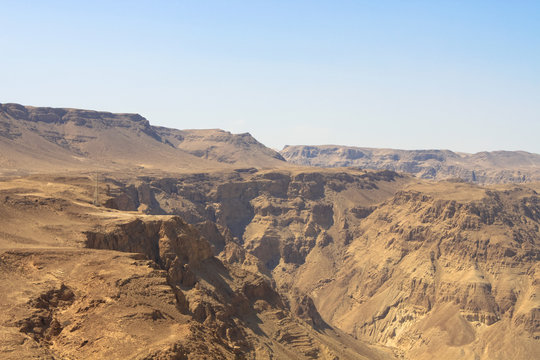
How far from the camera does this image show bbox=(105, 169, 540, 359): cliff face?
11562 centimetres

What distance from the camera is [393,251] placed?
488 ft

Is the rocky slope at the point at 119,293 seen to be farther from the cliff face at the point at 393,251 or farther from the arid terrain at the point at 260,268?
the cliff face at the point at 393,251

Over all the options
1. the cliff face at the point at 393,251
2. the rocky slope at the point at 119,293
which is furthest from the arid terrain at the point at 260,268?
the cliff face at the point at 393,251

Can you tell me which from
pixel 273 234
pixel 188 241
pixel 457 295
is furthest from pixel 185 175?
pixel 188 241

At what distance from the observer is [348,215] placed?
179 meters

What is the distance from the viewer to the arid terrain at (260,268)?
36562 millimetres

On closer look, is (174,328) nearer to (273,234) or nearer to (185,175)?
(273,234)

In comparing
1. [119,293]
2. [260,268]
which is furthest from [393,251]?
[119,293]

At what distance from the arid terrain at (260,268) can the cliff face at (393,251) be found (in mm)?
383

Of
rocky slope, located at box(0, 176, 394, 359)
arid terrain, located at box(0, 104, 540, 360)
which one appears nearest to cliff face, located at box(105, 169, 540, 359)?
arid terrain, located at box(0, 104, 540, 360)

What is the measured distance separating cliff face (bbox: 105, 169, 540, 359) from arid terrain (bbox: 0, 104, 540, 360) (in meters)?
0.38

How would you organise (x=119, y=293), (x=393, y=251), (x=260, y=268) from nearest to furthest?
(x=119, y=293), (x=260, y=268), (x=393, y=251)

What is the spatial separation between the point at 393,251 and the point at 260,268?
59751mm

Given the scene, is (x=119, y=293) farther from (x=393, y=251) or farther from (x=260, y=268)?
(x=393, y=251)
